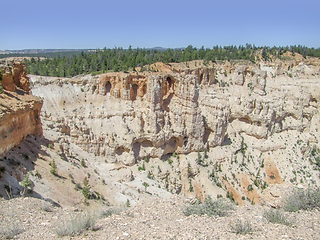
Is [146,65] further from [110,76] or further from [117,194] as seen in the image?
[117,194]

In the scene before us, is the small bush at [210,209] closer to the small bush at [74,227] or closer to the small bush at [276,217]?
the small bush at [276,217]

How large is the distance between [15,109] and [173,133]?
22471 mm

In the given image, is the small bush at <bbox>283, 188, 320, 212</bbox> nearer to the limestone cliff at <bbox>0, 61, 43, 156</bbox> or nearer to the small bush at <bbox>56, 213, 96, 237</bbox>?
the small bush at <bbox>56, 213, 96, 237</bbox>

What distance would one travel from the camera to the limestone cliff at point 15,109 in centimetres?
1731

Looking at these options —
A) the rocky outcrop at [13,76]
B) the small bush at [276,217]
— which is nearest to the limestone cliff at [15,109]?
the rocky outcrop at [13,76]

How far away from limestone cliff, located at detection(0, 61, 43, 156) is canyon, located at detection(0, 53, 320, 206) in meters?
0.23

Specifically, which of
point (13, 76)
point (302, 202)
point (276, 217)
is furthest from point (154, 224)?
point (13, 76)

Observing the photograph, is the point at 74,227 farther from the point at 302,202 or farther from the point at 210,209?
the point at 302,202

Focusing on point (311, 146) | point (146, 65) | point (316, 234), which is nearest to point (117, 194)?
point (316, 234)

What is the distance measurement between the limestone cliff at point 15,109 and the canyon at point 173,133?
0.75ft

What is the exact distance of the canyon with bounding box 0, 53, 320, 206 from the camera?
30.0 meters

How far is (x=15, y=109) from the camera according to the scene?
60.5 ft

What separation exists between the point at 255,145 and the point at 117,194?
93.3 feet

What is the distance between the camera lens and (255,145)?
42.5 meters
